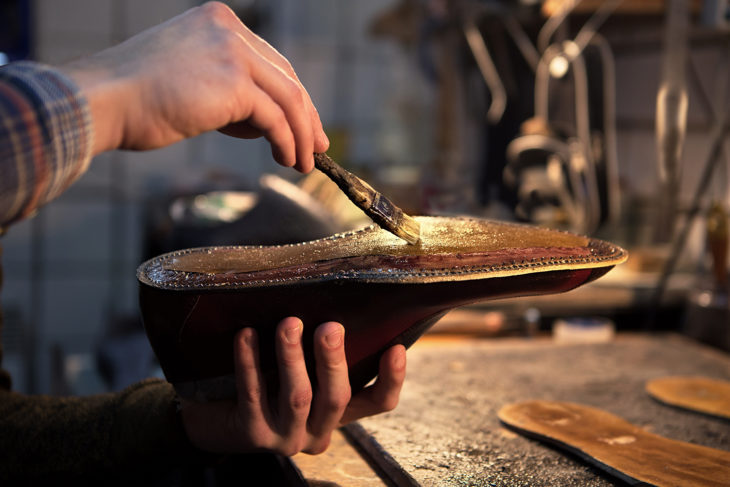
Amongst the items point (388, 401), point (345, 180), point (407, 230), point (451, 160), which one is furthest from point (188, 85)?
point (451, 160)

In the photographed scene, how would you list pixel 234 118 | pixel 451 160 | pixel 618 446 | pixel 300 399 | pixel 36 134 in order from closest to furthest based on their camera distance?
pixel 36 134
pixel 234 118
pixel 300 399
pixel 618 446
pixel 451 160

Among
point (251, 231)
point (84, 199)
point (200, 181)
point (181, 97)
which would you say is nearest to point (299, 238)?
point (251, 231)

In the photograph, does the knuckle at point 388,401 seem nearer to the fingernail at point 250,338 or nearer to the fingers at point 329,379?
the fingers at point 329,379

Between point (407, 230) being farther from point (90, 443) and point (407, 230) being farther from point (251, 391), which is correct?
point (90, 443)

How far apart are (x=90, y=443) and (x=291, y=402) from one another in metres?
0.35

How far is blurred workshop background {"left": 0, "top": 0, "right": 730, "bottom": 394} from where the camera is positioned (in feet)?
5.51

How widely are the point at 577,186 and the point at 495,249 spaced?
1.25 meters

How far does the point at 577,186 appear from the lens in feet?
6.45

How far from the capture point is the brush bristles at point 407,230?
843 mm

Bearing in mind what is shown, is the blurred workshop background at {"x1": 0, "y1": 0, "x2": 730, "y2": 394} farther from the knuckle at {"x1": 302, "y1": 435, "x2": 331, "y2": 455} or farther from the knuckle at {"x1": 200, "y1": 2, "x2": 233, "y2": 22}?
the knuckle at {"x1": 200, "y1": 2, "x2": 233, "y2": 22}

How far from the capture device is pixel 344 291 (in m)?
0.75

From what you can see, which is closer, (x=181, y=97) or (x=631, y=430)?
(x=181, y=97)

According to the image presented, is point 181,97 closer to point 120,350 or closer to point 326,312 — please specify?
point 326,312

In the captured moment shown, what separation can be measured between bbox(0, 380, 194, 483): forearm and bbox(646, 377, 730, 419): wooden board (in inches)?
29.2
